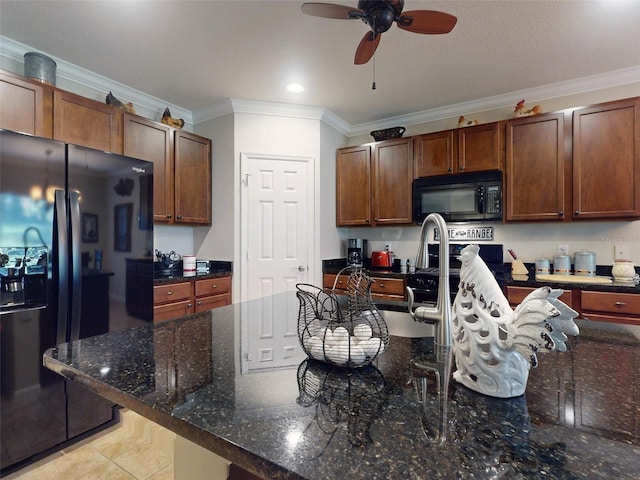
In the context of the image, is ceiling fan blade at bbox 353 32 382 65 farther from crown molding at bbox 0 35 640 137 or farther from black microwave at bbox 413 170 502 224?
black microwave at bbox 413 170 502 224

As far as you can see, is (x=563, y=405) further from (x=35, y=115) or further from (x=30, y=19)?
(x=30, y=19)

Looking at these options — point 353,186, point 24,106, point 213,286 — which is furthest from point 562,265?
point 24,106

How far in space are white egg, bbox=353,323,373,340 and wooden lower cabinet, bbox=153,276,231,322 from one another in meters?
2.08

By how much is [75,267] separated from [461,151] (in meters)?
3.20

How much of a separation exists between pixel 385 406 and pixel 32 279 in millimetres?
1965

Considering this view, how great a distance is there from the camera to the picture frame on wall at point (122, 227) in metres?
2.03

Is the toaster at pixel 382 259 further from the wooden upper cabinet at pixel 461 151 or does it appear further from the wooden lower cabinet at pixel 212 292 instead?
the wooden lower cabinet at pixel 212 292

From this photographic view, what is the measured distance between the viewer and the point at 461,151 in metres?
3.09

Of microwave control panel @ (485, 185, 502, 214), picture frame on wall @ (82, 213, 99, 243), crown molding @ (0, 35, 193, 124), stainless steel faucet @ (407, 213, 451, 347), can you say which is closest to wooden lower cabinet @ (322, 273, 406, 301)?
microwave control panel @ (485, 185, 502, 214)

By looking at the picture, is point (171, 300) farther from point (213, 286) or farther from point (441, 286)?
point (441, 286)

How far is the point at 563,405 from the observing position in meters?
0.59

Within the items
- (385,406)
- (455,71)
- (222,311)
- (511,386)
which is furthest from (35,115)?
(455,71)

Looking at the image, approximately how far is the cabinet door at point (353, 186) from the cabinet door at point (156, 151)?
1.79 m

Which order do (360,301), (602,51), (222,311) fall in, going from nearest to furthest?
(360,301) < (222,311) < (602,51)
